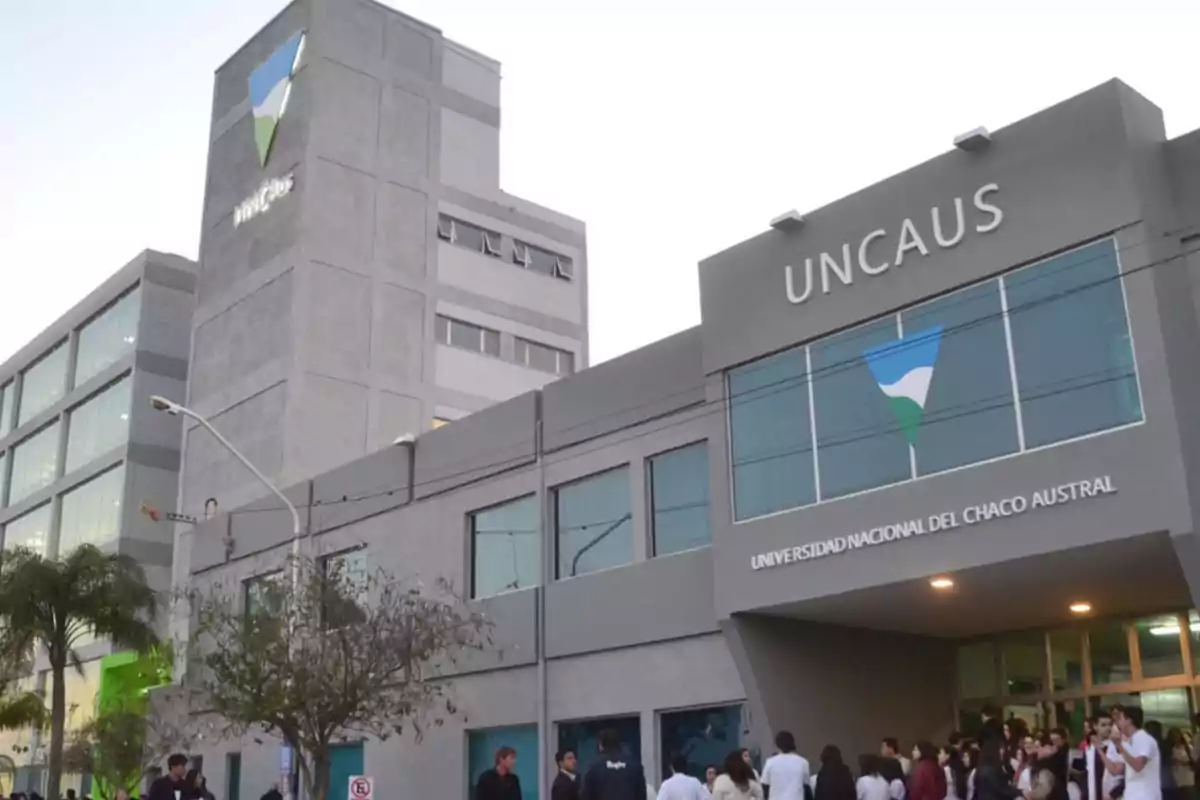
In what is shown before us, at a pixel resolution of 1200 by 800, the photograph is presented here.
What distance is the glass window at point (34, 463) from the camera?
56.0 metres

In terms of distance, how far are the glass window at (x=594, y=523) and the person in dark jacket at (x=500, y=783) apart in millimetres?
7038

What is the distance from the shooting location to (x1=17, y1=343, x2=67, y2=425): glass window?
188ft

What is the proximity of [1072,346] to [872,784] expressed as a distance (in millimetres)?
5282

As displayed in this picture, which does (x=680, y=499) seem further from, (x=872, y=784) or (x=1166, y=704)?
(x=1166, y=704)

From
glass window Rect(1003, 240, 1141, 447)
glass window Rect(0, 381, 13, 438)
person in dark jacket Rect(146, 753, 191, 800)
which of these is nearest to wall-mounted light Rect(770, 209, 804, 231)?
glass window Rect(1003, 240, 1141, 447)

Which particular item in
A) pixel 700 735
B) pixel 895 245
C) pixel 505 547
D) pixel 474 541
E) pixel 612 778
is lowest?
pixel 612 778

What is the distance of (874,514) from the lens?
16.4 meters

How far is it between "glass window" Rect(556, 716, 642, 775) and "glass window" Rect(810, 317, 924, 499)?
5.49 m

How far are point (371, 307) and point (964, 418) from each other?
88.5 feet

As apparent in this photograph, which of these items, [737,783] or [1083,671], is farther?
[1083,671]

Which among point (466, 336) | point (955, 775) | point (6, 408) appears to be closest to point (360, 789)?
point (955, 775)

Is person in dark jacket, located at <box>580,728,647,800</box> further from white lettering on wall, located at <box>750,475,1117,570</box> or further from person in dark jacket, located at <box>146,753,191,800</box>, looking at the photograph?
person in dark jacket, located at <box>146,753,191,800</box>

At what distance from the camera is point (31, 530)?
187ft

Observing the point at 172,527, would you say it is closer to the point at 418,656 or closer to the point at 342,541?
the point at 342,541
